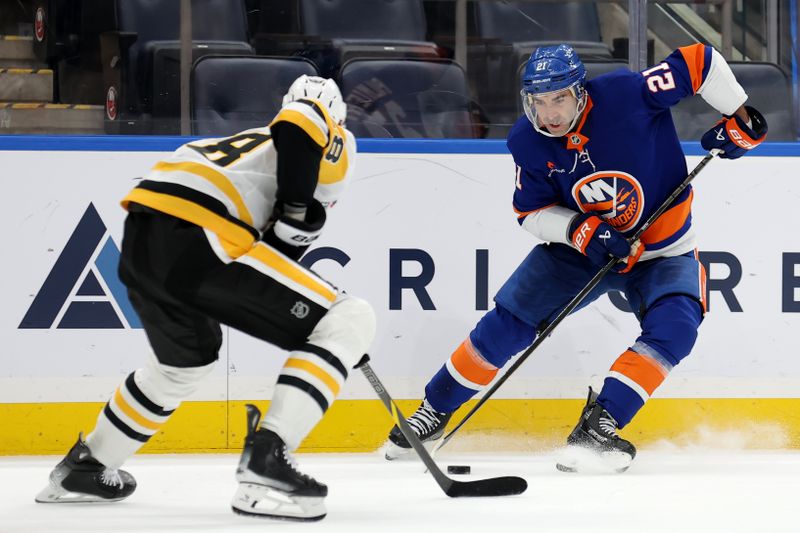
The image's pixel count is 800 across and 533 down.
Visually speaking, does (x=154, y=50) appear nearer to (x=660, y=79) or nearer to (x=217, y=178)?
(x=217, y=178)

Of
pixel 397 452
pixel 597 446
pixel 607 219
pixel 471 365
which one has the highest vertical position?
pixel 607 219

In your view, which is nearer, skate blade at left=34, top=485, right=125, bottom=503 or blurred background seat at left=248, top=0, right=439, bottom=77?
skate blade at left=34, top=485, right=125, bottom=503

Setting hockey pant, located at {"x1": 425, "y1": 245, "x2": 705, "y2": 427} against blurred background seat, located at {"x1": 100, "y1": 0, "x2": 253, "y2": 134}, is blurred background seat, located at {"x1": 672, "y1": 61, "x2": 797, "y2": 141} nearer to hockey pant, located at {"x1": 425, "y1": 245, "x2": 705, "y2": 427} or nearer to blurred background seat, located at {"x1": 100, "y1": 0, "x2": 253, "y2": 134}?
hockey pant, located at {"x1": 425, "y1": 245, "x2": 705, "y2": 427}

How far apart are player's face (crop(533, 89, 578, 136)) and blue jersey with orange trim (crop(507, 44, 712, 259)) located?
6 cm

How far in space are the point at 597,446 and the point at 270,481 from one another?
3.46 feet

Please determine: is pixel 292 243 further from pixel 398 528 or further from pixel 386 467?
pixel 386 467

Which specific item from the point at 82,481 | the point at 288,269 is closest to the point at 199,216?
the point at 288,269

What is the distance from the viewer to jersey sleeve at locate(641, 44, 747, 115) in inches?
122

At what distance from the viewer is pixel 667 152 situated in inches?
125

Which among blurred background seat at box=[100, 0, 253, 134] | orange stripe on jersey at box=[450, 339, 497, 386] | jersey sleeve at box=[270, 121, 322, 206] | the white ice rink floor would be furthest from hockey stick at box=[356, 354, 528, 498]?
blurred background seat at box=[100, 0, 253, 134]

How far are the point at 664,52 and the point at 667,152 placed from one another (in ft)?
2.05

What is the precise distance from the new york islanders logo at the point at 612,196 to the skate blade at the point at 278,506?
47.6 inches

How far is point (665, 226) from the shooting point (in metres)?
3.15

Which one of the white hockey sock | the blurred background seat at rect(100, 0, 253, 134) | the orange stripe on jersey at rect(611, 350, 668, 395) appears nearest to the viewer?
the white hockey sock
